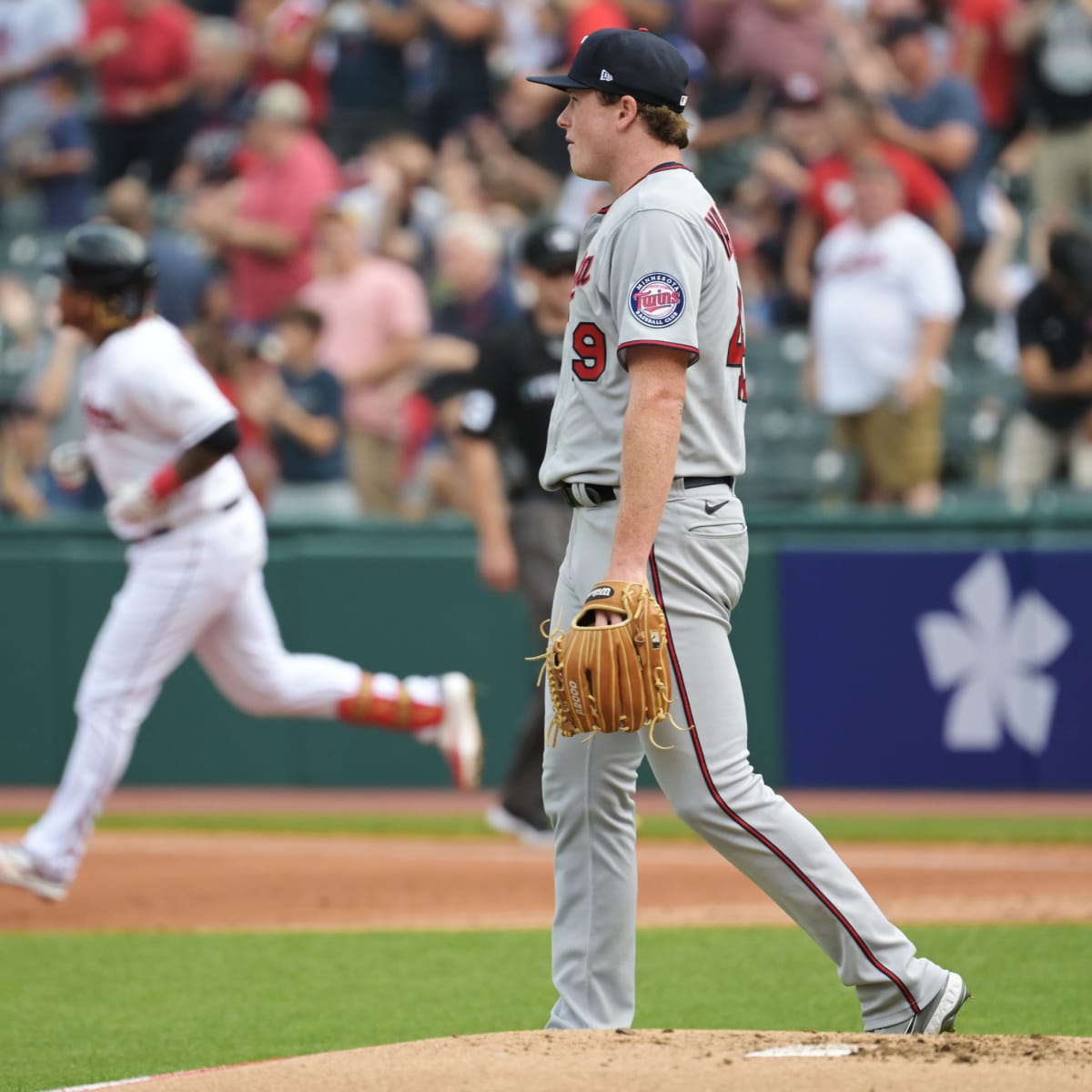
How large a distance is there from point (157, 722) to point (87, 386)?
395 centimetres

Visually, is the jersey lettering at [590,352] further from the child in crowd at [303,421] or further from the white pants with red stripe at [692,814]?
the child in crowd at [303,421]

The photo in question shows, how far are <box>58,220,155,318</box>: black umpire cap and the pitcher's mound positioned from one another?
3.57 m

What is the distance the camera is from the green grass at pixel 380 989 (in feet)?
15.7

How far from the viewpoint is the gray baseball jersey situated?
3.84 metres

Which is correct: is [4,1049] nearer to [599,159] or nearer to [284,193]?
[599,159]

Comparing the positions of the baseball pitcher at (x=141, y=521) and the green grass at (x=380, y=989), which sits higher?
the baseball pitcher at (x=141, y=521)

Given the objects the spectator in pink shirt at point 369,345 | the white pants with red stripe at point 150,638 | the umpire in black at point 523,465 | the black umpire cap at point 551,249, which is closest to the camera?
the white pants with red stripe at point 150,638

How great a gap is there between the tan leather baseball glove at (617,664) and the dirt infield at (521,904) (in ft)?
1.94

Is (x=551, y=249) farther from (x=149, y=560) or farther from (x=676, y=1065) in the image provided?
(x=676, y=1065)

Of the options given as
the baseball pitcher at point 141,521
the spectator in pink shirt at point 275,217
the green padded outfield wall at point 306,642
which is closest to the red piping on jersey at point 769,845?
the baseball pitcher at point 141,521

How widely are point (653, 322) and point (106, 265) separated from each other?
3358 mm

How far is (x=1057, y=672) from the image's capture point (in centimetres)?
951

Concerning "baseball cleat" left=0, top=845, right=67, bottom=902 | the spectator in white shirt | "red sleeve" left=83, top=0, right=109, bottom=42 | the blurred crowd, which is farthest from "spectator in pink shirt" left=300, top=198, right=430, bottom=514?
"baseball cleat" left=0, top=845, right=67, bottom=902

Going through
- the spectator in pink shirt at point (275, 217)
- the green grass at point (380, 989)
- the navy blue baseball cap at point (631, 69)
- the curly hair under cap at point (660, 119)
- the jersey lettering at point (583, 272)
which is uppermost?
the spectator in pink shirt at point (275, 217)
